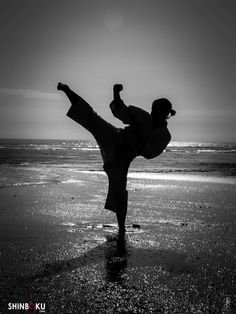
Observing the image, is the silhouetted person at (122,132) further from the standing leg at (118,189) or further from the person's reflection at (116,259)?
the person's reflection at (116,259)

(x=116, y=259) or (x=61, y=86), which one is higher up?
(x=61, y=86)

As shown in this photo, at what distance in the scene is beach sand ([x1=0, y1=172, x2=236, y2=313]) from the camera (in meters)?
2.88

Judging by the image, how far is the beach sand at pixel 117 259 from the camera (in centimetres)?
288

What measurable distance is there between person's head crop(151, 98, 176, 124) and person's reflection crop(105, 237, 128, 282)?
162 cm

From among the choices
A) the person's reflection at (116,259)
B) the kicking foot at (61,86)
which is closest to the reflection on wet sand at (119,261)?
the person's reflection at (116,259)

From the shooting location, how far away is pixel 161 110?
473 centimetres

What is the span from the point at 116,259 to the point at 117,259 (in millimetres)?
11

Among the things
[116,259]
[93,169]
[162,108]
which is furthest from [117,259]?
[93,169]

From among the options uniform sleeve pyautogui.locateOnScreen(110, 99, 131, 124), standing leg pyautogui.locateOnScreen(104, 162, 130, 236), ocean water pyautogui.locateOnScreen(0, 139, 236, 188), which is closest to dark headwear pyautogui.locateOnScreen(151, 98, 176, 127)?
uniform sleeve pyautogui.locateOnScreen(110, 99, 131, 124)

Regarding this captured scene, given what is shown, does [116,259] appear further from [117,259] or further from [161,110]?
[161,110]

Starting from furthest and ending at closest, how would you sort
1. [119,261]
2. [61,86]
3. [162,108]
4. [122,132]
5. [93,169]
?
[93,169]
[122,132]
[162,108]
[61,86]
[119,261]

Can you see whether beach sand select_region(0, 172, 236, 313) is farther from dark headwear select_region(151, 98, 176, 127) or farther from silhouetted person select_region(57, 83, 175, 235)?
dark headwear select_region(151, 98, 176, 127)

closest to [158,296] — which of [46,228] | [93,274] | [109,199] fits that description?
[93,274]

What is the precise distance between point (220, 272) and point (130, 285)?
0.97m
